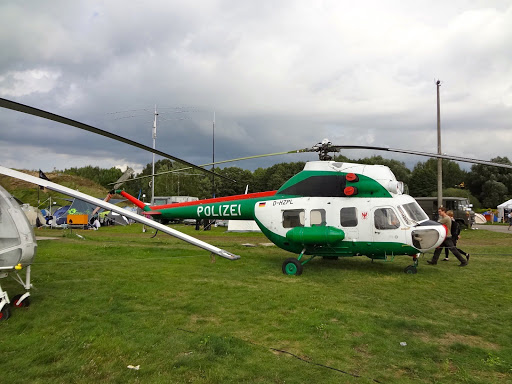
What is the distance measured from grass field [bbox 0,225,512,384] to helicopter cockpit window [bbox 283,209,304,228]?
165cm

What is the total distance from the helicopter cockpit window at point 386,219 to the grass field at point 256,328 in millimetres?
1486

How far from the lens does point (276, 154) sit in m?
10.2

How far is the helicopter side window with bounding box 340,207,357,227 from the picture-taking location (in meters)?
10.2

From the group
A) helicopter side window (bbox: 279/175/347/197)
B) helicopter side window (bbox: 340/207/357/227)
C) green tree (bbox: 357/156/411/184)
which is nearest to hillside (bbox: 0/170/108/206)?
helicopter side window (bbox: 279/175/347/197)

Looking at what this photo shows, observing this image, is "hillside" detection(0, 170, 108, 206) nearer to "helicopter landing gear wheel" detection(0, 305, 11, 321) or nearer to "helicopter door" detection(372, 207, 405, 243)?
"helicopter landing gear wheel" detection(0, 305, 11, 321)

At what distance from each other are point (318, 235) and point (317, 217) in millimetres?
638

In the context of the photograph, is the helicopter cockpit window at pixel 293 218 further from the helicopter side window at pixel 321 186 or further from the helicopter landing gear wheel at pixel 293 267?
the helicopter landing gear wheel at pixel 293 267

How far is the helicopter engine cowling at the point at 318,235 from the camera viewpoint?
1011cm

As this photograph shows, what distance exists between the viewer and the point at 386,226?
997 cm

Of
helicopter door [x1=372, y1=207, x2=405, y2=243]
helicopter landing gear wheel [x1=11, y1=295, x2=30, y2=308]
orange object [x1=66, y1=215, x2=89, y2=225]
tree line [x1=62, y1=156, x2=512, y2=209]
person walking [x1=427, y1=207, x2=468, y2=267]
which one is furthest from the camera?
tree line [x1=62, y1=156, x2=512, y2=209]

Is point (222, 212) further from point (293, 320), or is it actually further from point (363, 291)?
point (293, 320)

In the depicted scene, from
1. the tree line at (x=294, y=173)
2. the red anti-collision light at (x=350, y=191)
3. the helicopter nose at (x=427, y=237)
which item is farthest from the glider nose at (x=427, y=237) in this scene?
the tree line at (x=294, y=173)

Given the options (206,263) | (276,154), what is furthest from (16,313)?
(276,154)

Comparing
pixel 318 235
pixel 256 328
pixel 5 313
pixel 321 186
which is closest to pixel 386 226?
pixel 318 235
